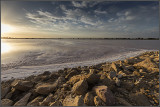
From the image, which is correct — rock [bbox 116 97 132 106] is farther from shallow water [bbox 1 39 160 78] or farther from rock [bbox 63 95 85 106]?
shallow water [bbox 1 39 160 78]

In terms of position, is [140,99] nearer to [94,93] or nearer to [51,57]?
[94,93]

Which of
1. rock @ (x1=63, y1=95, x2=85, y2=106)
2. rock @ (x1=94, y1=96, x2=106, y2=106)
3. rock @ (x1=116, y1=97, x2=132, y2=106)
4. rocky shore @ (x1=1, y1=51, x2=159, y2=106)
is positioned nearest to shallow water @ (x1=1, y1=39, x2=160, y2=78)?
rocky shore @ (x1=1, y1=51, x2=159, y2=106)

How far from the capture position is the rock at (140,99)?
1974 mm

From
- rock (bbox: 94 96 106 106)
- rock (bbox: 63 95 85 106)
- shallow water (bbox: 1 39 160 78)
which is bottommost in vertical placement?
shallow water (bbox: 1 39 160 78)

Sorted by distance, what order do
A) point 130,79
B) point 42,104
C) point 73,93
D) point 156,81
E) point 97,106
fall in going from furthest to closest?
point 130,79, point 156,81, point 73,93, point 42,104, point 97,106

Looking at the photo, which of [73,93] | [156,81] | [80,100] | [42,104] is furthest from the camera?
[156,81]

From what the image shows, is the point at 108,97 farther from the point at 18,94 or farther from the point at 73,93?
the point at 18,94

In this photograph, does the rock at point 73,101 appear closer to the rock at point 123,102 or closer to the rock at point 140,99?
the rock at point 123,102

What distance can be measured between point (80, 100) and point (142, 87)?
2.15 meters

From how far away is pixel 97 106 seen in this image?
1857mm

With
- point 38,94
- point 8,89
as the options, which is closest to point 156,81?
point 38,94

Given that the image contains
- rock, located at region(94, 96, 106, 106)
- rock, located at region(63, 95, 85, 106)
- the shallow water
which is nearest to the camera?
rock, located at region(94, 96, 106, 106)

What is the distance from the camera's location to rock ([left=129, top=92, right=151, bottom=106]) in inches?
77.7

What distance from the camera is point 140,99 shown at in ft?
6.59
